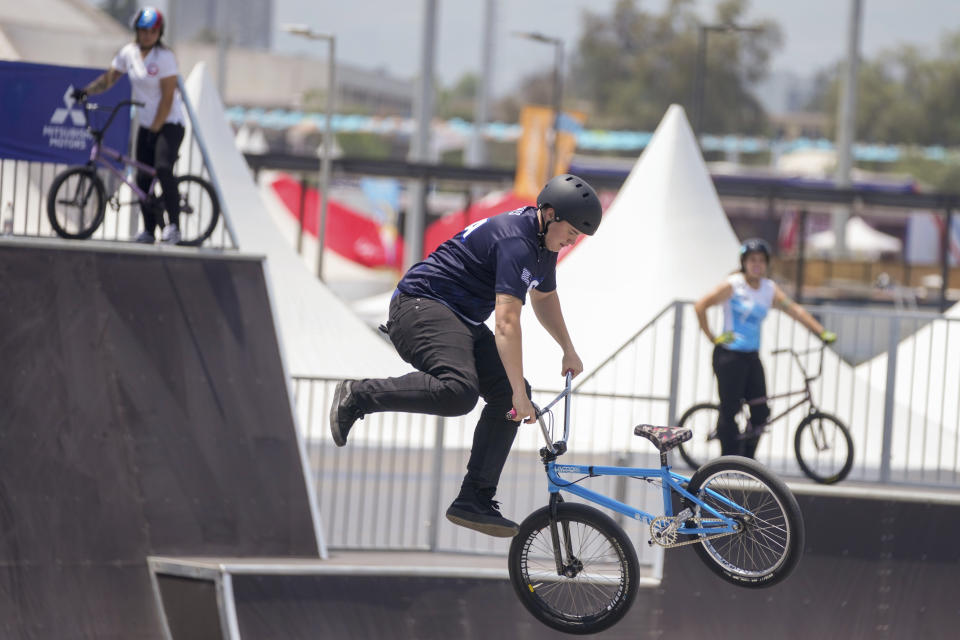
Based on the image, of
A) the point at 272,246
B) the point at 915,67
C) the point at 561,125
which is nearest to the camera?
the point at 272,246

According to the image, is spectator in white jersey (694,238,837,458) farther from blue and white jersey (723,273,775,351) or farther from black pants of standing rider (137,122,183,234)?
black pants of standing rider (137,122,183,234)

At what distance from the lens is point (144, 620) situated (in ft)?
34.5

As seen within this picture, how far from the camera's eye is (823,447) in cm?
1184

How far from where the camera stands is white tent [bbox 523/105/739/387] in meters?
18.6

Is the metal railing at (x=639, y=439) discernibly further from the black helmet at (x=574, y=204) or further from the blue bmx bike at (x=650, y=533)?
the black helmet at (x=574, y=204)

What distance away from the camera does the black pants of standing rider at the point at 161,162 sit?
1151 centimetres

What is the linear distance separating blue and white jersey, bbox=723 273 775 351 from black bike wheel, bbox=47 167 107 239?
5.44 m

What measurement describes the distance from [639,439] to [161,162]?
6383mm

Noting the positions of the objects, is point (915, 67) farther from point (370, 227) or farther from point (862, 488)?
point (862, 488)

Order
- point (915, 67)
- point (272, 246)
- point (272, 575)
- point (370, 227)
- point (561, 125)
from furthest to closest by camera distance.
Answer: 1. point (915, 67)
2. point (370, 227)
3. point (561, 125)
4. point (272, 246)
5. point (272, 575)

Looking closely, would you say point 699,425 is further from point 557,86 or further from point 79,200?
point 557,86

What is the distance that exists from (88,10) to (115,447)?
10.2 meters

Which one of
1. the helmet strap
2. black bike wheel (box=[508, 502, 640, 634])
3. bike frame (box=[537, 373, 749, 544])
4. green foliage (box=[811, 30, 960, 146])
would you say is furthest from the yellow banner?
green foliage (box=[811, 30, 960, 146])

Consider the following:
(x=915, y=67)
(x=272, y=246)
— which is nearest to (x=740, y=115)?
(x=915, y=67)
